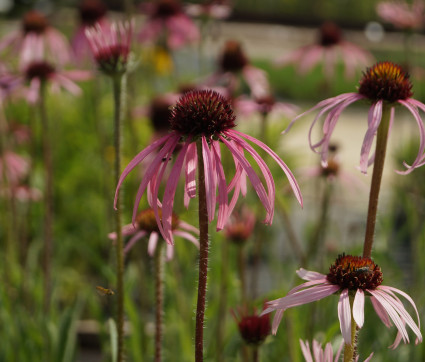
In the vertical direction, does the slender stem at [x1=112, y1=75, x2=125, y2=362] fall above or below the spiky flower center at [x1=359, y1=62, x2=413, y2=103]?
below

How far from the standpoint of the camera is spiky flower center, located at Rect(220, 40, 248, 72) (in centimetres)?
240

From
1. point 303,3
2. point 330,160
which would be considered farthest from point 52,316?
point 303,3

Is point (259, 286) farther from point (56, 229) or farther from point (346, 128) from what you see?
point (346, 128)

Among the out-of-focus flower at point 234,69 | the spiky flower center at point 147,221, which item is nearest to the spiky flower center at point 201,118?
the spiky flower center at point 147,221

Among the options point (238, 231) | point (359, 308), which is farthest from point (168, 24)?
point (359, 308)

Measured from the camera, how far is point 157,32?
285 centimetres

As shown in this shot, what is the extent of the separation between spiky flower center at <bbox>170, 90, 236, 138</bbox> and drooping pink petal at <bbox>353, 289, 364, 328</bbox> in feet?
0.96

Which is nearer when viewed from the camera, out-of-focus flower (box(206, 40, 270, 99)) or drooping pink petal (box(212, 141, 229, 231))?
drooping pink petal (box(212, 141, 229, 231))

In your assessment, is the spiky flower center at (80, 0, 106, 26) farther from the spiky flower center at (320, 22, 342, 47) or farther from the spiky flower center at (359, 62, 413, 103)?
the spiky flower center at (359, 62, 413, 103)

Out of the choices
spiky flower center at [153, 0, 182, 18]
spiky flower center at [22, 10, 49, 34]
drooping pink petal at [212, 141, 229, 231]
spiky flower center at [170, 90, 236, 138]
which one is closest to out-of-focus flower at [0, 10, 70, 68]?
spiky flower center at [22, 10, 49, 34]

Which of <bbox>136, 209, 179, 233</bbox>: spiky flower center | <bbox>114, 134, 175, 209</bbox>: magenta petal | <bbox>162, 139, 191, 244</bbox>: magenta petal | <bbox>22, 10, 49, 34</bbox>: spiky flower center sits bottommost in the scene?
<bbox>136, 209, 179, 233</bbox>: spiky flower center

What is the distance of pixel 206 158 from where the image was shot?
76cm

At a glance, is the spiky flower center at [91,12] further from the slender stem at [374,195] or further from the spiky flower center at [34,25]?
the slender stem at [374,195]

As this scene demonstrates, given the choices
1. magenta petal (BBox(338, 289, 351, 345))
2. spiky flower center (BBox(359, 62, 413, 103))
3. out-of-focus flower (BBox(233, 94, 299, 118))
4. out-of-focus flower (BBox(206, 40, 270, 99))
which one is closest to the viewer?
magenta petal (BBox(338, 289, 351, 345))
